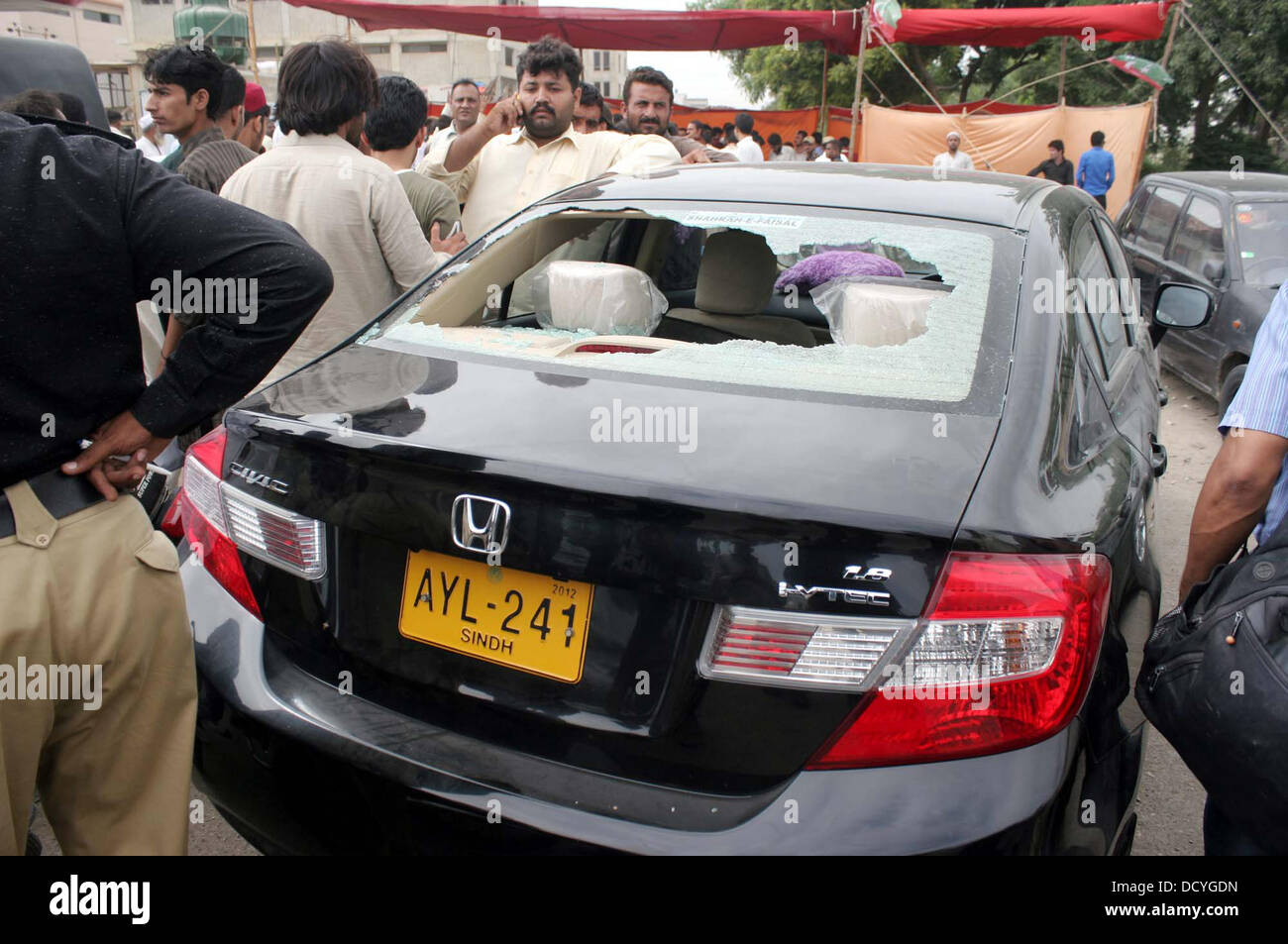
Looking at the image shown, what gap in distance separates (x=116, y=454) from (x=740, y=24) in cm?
1315

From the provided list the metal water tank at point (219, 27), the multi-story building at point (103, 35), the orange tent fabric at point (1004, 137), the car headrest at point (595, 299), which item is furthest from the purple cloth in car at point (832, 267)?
the multi-story building at point (103, 35)

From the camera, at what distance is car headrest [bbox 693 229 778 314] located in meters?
2.61

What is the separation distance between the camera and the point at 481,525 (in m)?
1.47

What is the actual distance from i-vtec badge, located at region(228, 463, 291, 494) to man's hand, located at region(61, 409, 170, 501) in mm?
171

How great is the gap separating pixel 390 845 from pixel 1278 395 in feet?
5.80

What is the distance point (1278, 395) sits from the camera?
1.78 m

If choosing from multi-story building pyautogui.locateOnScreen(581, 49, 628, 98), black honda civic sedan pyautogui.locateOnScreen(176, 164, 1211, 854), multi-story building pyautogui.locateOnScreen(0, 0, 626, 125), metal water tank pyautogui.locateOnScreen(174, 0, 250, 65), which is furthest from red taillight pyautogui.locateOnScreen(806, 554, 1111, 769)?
multi-story building pyautogui.locateOnScreen(581, 49, 628, 98)

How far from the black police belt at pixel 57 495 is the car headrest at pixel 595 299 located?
1.26 meters

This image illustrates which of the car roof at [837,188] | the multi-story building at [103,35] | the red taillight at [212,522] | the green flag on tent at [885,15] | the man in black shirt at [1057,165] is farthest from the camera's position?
the multi-story building at [103,35]

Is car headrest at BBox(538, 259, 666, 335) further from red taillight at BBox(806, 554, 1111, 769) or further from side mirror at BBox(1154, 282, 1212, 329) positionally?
side mirror at BBox(1154, 282, 1212, 329)

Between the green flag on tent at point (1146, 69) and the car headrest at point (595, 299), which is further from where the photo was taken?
the green flag on tent at point (1146, 69)

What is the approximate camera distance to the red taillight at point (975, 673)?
1341 millimetres

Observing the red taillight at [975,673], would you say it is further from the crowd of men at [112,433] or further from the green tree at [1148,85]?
the green tree at [1148,85]

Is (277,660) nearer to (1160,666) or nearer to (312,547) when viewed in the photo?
(312,547)
